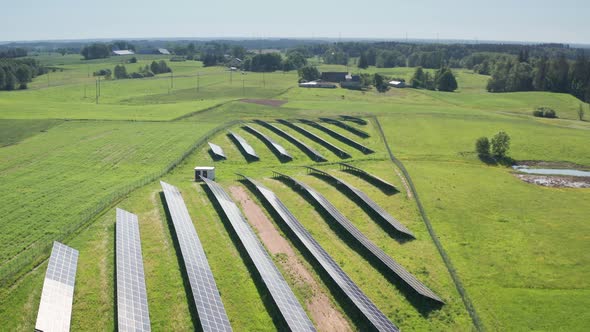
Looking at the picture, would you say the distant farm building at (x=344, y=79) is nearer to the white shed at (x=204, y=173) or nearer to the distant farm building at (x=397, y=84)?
the distant farm building at (x=397, y=84)

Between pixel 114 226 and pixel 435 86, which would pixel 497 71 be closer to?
pixel 435 86

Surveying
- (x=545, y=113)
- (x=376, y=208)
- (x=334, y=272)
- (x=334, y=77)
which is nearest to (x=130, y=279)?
(x=334, y=272)

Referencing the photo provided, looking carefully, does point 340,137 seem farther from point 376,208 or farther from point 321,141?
point 376,208

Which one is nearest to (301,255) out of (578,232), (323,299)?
(323,299)

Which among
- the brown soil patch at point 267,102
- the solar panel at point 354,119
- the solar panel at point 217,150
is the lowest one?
the solar panel at point 217,150

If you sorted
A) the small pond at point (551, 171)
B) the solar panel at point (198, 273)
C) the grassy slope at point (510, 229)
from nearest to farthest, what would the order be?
the solar panel at point (198, 273) < the grassy slope at point (510, 229) < the small pond at point (551, 171)

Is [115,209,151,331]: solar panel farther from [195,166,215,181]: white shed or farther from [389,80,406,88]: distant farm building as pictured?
[389,80,406,88]: distant farm building

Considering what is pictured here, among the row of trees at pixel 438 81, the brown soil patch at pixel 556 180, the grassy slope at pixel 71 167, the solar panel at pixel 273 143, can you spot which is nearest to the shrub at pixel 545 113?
the brown soil patch at pixel 556 180
